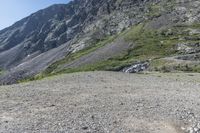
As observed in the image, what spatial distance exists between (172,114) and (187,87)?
64.5ft

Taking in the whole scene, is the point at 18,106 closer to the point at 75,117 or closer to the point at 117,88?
the point at 75,117

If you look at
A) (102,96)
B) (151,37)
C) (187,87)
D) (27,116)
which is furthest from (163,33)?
(27,116)

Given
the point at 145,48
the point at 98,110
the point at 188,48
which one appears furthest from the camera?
the point at 145,48

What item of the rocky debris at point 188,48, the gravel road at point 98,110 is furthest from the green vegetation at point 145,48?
the gravel road at point 98,110

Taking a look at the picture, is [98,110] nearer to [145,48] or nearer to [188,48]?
[188,48]

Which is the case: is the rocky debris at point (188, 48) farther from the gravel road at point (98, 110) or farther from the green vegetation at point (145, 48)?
the gravel road at point (98, 110)

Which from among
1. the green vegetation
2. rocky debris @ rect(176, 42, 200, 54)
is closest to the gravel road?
the green vegetation

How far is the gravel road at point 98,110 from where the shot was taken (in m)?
29.0

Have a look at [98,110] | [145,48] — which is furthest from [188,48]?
[98,110]

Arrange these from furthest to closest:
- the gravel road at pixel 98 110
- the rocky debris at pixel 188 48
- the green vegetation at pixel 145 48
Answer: the rocky debris at pixel 188 48 → the green vegetation at pixel 145 48 → the gravel road at pixel 98 110

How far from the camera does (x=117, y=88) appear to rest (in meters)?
48.8

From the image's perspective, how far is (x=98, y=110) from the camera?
1336 inches

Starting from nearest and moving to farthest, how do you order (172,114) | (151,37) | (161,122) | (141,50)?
1. (161,122)
2. (172,114)
3. (141,50)
4. (151,37)

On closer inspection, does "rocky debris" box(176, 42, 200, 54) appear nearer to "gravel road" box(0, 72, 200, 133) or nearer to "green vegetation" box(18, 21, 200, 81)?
"green vegetation" box(18, 21, 200, 81)
